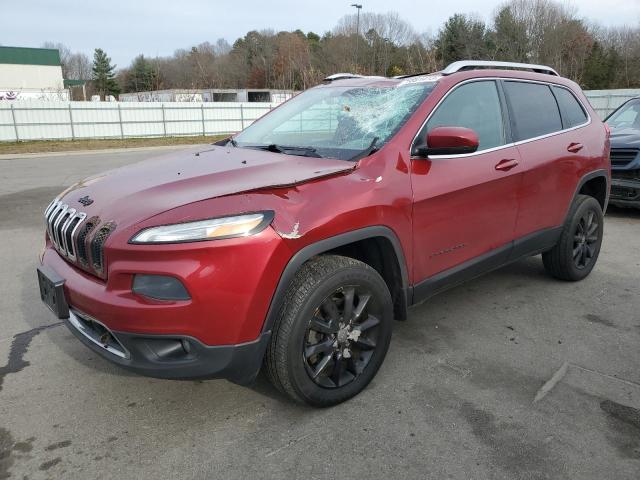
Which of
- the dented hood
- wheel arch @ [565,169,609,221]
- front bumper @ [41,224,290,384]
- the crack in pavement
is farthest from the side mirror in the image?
the crack in pavement

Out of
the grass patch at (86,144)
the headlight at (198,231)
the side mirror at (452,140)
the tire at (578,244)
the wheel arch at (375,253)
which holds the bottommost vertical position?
the grass patch at (86,144)

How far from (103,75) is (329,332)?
91.0 m

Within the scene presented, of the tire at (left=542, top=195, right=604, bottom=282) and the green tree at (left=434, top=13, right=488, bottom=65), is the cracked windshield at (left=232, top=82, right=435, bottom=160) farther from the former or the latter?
the green tree at (left=434, top=13, right=488, bottom=65)

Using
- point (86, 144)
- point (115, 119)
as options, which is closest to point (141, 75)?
point (115, 119)

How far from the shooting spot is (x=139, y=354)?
239 centimetres

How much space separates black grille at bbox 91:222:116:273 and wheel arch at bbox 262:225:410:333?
0.83 m

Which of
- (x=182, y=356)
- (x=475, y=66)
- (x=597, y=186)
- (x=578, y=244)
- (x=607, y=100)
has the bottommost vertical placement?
(x=578, y=244)

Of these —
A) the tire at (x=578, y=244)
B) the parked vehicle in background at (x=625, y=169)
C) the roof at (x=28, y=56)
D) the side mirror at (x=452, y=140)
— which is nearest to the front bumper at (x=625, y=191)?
the parked vehicle in background at (x=625, y=169)

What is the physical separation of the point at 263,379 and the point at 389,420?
814 mm

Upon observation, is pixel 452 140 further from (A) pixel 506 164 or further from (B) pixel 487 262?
(B) pixel 487 262

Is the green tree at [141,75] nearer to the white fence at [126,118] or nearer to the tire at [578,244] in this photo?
the white fence at [126,118]

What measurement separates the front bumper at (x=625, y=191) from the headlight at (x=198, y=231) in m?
6.53

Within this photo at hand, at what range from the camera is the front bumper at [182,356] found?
2.37 metres

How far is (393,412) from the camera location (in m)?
2.82
